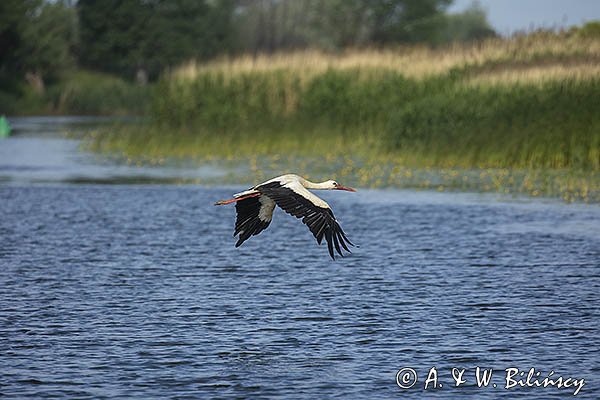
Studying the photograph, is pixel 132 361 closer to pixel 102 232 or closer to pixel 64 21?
pixel 102 232

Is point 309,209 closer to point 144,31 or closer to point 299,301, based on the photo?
point 299,301

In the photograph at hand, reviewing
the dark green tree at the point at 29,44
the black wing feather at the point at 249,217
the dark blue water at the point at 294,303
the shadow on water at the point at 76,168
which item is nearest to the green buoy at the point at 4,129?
the shadow on water at the point at 76,168

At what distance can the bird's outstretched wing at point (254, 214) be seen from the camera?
14.4 meters

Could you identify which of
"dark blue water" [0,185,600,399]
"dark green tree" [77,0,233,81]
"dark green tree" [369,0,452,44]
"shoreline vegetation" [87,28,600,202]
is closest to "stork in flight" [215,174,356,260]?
"dark blue water" [0,185,600,399]

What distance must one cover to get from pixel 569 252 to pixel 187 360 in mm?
8071

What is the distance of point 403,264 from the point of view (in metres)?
17.6

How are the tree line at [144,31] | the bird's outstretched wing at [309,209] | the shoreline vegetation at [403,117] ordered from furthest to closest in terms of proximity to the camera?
the tree line at [144,31], the shoreline vegetation at [403,117], the bird's outstretched wing at [309,209]

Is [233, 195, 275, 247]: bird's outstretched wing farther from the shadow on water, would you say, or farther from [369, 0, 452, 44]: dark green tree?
[369, 0, 452, 44]: dark green tree

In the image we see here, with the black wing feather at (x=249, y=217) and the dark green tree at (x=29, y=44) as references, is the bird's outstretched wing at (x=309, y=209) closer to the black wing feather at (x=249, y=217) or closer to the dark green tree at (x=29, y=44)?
the black wing feather at (x=249, y=217)

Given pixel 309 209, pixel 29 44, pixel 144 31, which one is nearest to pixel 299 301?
pixel 309 209

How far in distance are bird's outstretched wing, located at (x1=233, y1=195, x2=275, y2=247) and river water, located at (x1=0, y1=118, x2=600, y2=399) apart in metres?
0.92

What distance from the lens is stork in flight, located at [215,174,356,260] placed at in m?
12.7

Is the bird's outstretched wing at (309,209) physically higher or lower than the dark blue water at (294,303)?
higher

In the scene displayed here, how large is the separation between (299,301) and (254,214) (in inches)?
46.0
